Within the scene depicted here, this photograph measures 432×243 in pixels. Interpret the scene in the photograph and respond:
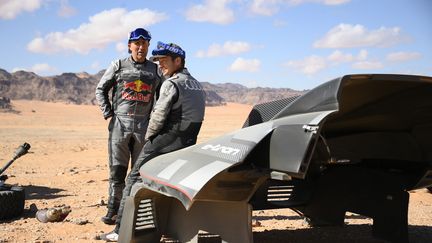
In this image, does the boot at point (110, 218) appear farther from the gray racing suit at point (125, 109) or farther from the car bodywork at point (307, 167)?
the car bodywork at point (307, 167)

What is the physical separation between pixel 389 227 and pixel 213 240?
5.66ft

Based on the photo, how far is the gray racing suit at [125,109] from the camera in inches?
232

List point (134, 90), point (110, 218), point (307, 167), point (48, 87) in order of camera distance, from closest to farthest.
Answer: point (307, 167) → point (110, 218) → point (134, 90) → point (48, 87)

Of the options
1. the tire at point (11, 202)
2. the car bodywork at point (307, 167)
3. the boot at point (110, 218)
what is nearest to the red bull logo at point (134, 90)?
the boot at point (110, 218)

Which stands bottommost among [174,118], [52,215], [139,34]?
[52,215]

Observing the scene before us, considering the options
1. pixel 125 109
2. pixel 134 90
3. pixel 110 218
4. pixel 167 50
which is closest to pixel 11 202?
pixel 110 218

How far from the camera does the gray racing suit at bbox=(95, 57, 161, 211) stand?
589cm

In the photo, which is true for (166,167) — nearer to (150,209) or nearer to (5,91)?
(150,209)

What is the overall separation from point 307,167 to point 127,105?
11.3ft

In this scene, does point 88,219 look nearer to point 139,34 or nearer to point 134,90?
point 134,90

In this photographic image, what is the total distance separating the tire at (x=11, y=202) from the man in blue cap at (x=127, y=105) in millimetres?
1149

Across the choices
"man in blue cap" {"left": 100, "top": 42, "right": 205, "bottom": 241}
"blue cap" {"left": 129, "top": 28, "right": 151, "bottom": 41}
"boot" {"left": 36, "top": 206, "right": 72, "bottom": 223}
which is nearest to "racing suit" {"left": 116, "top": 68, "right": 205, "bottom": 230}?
"man in blue cap" {"left": 100, "top": 42, "right": 205, "bottom": 241}

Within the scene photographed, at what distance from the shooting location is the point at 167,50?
4621 millimetres

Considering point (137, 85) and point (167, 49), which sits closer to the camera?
point (167, 49)
